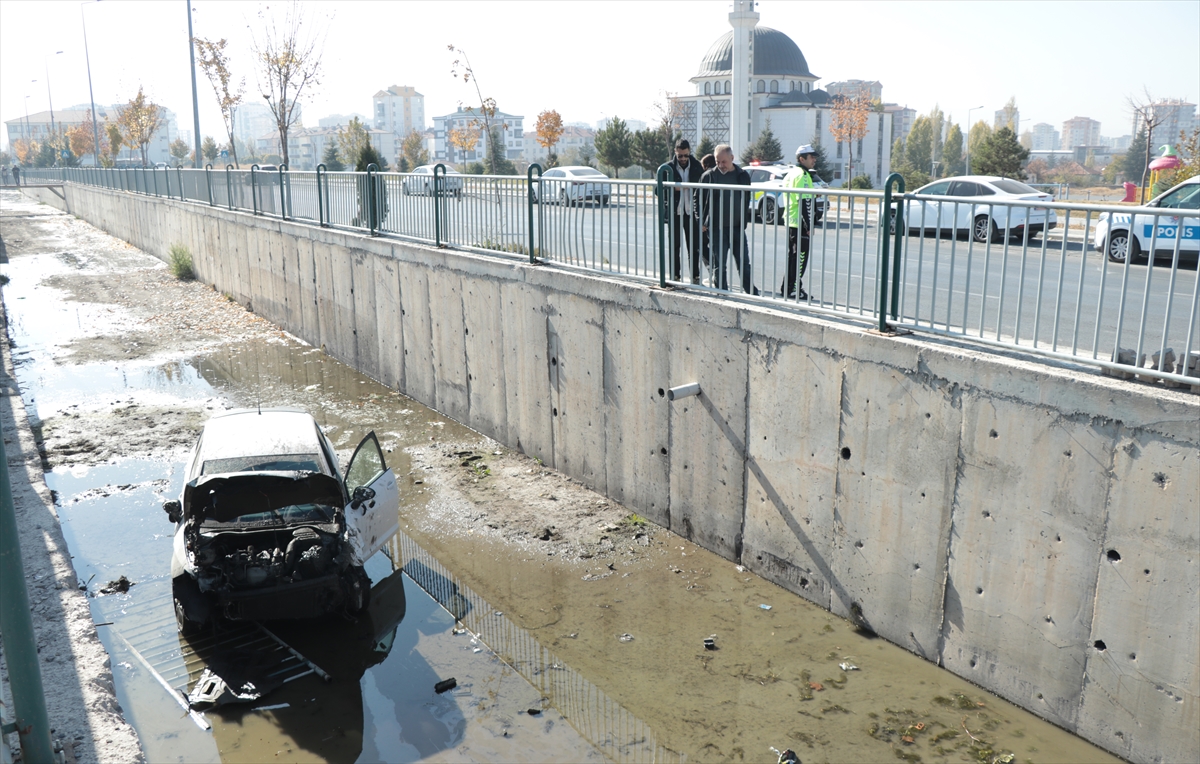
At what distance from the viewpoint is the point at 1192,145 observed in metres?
25.2

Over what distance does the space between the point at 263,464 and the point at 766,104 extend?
87.7 m

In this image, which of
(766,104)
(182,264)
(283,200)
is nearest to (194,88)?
(182,264)

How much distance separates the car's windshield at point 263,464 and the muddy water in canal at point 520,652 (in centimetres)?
120

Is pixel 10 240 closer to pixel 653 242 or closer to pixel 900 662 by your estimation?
pixel 653 242

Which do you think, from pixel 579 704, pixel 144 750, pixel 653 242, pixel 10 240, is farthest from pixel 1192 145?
pixel 10 240

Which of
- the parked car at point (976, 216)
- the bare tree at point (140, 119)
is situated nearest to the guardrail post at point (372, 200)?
the parked car at point (976, 216)

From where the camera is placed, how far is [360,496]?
6629 millimetres

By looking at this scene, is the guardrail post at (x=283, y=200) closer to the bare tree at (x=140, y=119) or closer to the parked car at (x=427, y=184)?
the parked car at (x=427, y=184)

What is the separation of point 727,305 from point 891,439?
1860 millimetres

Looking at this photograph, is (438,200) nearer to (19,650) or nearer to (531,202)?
(531,202)

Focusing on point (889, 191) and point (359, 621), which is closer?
point (889, 191)

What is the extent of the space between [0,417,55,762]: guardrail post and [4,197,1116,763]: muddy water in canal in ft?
3.01

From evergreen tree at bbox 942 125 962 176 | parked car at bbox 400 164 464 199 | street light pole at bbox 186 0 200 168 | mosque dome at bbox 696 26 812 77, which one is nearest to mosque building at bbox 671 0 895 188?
mosque dome at bbox 696 26 812 77

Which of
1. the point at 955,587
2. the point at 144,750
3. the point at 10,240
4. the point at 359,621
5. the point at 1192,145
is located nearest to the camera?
the point at 144,750
